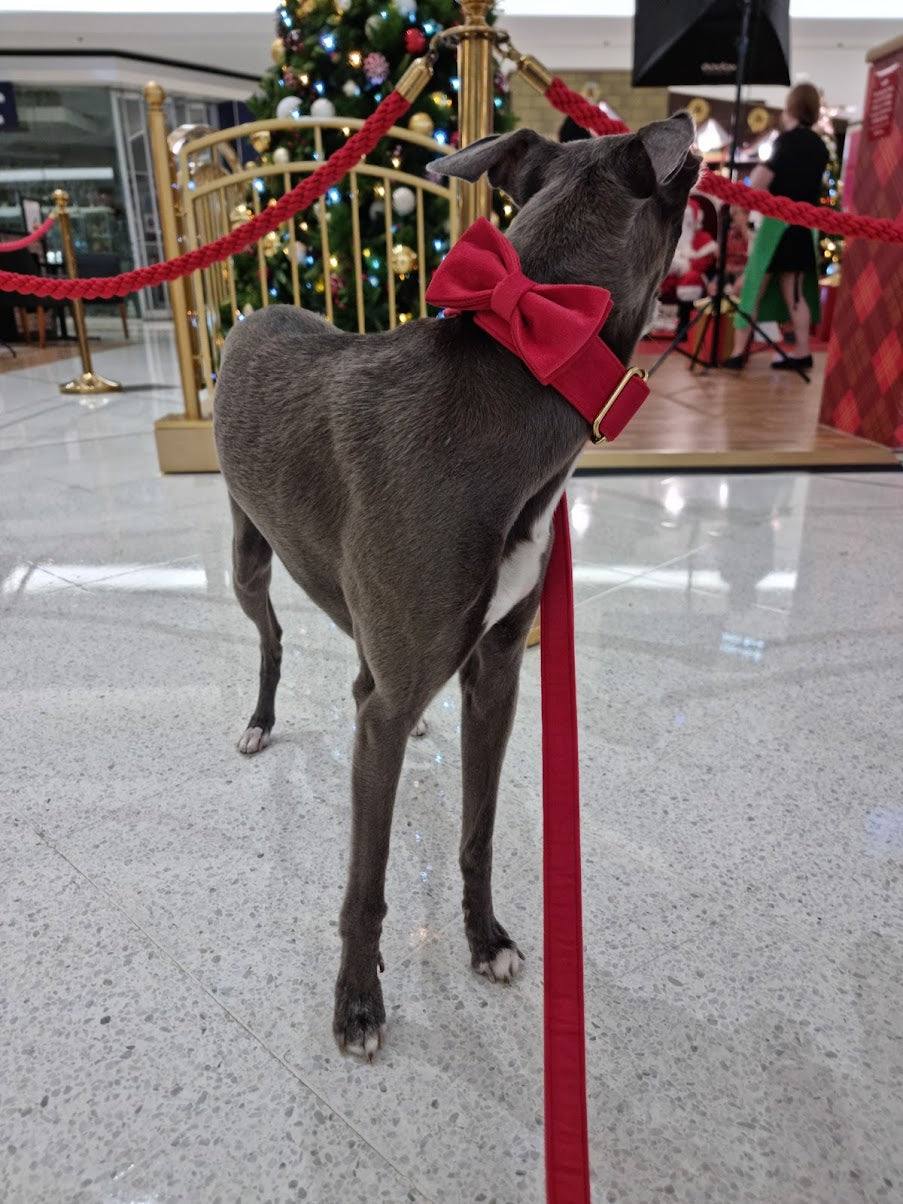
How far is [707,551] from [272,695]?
6.42 ft

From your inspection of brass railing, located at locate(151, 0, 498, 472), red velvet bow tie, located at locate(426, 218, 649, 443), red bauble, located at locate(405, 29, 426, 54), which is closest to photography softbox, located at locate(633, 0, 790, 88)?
red bauble, located at locate(405, 29, 426, 54)

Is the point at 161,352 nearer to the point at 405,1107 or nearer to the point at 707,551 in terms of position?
the point at 707,551

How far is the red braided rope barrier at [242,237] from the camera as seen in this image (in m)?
2.13

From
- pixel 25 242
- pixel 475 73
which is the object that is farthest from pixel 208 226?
pixel 475 73

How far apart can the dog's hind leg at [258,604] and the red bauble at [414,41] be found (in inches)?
128

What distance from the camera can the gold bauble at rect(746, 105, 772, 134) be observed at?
1194cm

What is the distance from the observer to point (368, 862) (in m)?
1.15

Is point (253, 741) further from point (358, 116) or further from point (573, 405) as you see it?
point (358, 116)

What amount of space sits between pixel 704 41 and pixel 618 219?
526cm

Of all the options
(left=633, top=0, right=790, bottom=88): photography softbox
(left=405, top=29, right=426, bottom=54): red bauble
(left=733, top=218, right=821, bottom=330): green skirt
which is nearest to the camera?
(left=405, top=29, right=426, bottom=54): red bauble

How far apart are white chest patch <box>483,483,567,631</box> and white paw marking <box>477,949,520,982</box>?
0.60 metres

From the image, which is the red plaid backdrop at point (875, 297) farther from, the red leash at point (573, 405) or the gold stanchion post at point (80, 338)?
the gold stanchion post at point (80, 338)

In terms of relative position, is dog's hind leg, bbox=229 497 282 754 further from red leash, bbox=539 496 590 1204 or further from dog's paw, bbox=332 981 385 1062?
dog's paw, bbox=332 981 385 1062

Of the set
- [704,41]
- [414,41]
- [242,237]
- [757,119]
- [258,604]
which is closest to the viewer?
[258,604]
